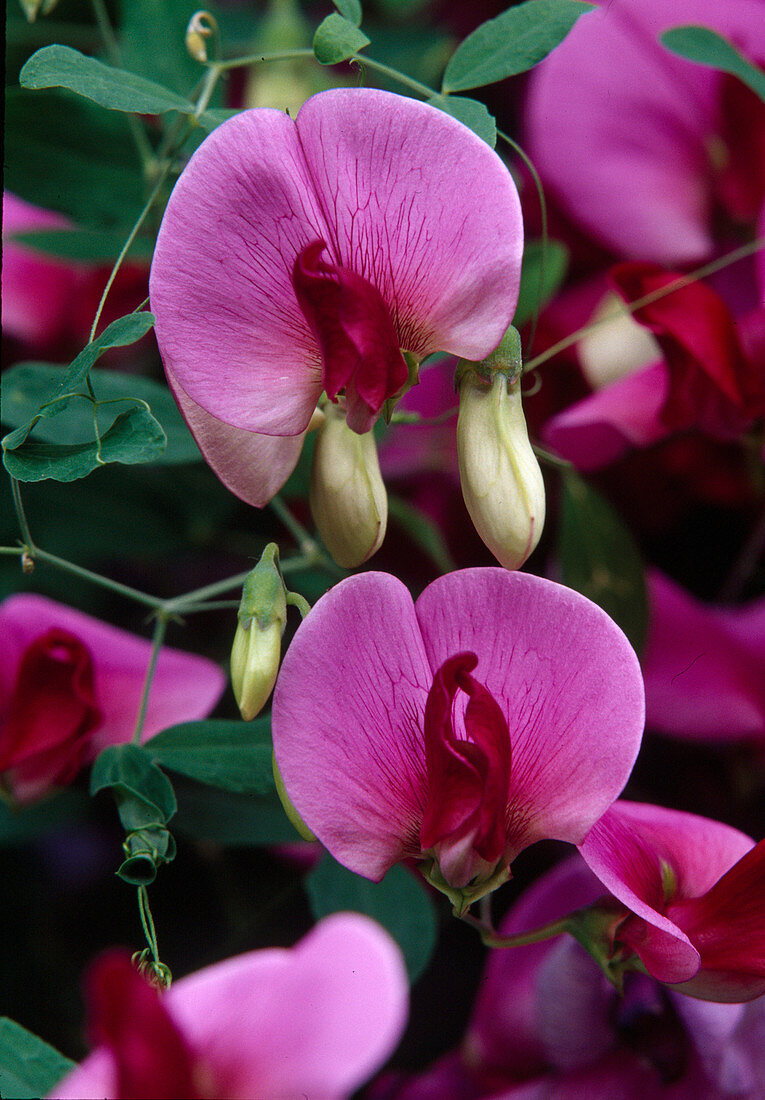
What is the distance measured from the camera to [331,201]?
0.34m

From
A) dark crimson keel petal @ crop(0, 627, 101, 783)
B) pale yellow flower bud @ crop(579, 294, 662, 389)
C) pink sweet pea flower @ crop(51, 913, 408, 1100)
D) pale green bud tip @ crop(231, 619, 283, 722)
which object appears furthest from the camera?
pale yellow flower bud @ crop(579, 294, 662, 389)

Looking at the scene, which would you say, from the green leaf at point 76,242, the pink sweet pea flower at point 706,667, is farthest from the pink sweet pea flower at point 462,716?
the green leaf at point 76,242

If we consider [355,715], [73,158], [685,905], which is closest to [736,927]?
[685,905]

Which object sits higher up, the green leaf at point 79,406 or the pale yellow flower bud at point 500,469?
the pale yellow flower bud at point 500,469

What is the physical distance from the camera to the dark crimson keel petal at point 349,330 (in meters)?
0.32

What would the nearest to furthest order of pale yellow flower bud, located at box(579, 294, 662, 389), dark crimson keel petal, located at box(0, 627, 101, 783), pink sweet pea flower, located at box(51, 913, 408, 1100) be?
pink sweet pea flower, located at box(51, 913, 408, 1100), dark crimson keel petal, located at box(0, 627, 101, 783), pale yellow flower bud, located at box(579, 294, 662, 389)

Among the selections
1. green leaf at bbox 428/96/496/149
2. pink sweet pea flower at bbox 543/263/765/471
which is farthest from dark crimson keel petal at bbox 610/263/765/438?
green leaf at bbox 428/96/496/149

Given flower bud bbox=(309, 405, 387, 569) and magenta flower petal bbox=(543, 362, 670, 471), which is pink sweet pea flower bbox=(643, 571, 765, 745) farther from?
flower bud bbox=(309, 405, 387, 569)

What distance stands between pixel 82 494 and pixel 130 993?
1.38 ft

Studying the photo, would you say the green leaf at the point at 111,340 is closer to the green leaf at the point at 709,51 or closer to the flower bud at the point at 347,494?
the flower bud at the point at 347,494

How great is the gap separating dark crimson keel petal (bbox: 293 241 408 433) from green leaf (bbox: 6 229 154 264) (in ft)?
0.88

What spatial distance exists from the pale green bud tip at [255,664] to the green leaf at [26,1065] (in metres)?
0.13

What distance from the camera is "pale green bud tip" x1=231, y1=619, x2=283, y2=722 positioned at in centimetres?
35

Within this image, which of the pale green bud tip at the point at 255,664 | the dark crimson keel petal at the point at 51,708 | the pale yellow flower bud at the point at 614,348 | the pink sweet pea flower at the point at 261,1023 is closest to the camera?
the pink sweet pea flower at the point at 261,1023
